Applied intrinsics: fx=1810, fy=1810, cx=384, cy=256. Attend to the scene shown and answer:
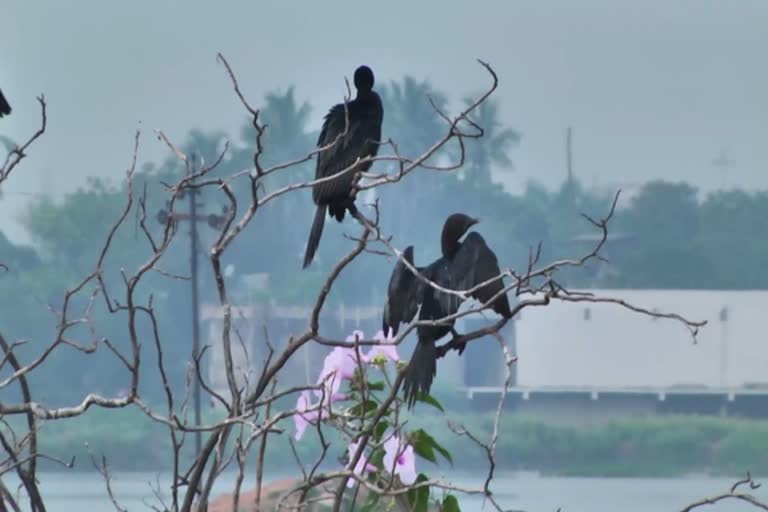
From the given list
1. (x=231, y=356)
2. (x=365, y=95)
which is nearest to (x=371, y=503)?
(x=231, y=356)

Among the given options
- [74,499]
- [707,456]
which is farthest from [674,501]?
[74,499]

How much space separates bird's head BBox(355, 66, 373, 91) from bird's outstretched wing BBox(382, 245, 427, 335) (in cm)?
88

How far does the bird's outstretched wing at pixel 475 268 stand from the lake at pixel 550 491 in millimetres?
17363

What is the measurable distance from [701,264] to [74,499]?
346 inches

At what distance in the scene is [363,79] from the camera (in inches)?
134

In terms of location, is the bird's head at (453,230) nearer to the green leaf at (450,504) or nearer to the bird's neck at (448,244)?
the bird's neck at (448,244)

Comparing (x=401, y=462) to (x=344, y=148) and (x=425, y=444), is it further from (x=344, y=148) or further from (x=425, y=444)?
(x=344, y=148)

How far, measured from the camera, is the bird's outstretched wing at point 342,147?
3.03 m

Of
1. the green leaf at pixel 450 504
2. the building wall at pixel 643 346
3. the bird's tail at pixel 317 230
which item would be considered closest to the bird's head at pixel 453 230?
the green leaf at pixel 450 504

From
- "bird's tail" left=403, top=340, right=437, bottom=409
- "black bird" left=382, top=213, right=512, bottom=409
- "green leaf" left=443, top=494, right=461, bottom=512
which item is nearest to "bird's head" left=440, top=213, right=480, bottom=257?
"black bird" left=382, top=213, right=512, bottom=409

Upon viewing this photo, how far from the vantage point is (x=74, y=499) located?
68.4ft

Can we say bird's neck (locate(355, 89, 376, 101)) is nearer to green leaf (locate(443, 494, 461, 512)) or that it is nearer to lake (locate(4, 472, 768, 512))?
green leaf (locate(443, 494, 461, 512))

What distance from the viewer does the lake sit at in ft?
69.0

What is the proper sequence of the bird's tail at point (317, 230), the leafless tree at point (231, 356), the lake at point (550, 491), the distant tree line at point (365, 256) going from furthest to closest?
the lake at point (550, 491) < the distant tree line at point (365, 256) < the bird's tail at point (317, 230) < the leafless tree at point (231, 356)
